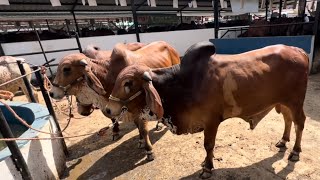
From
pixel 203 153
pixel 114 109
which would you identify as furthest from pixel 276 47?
pixel 114 109

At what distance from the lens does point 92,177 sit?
3.50 m

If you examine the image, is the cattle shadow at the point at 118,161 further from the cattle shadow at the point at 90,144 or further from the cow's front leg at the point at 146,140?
the cattle shadow at the point at 90,144

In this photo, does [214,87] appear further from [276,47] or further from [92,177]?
[92,177]

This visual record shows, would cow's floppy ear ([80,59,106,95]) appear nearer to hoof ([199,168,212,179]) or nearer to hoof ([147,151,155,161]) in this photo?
hoof ([147,151,155,161])

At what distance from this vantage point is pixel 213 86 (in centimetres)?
273

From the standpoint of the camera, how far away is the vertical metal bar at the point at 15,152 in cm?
248

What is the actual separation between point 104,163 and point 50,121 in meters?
1.07

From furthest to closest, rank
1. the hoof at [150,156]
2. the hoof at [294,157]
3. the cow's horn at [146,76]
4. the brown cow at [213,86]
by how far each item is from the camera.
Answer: the hoof at [150,156], the hoof at [294,157], the brown cow at [213,86], the cow's horn at [146,76]

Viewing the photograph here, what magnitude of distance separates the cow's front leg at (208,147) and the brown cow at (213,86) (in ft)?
0.04

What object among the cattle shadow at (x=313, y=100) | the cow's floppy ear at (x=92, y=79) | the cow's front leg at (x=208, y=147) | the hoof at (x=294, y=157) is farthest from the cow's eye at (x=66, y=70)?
the cattle shadow at (x=313, y=100)

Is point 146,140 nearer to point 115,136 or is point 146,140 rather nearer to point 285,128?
point 115,136

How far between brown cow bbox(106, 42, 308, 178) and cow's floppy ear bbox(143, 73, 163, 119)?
0.04 meters

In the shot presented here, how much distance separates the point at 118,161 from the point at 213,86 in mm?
2058

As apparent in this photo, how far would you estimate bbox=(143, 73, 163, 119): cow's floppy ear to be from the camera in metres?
2.56
